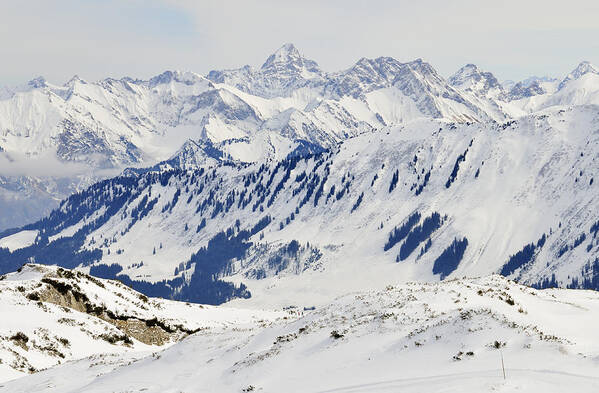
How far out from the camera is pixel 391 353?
3494 centimetres

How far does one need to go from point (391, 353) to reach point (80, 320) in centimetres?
5115

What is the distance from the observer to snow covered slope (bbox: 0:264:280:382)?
203ft

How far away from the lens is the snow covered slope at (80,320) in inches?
2437

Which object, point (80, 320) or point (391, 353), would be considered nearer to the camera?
point (391, 353)

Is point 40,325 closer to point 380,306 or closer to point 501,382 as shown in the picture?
point 380,306

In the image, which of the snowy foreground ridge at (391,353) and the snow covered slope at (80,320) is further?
the snow covered slope at (80,320)

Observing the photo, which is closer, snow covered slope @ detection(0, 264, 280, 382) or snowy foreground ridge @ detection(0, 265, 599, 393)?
snowy foreground ridge @ detection(0, 265, 599, 393)

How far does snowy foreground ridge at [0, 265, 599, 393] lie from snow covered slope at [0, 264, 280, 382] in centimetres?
336

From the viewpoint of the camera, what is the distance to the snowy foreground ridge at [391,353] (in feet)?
97.2

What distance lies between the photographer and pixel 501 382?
27.5 m

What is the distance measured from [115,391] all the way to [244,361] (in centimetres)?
873

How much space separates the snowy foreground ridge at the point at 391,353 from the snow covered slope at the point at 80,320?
132 inches

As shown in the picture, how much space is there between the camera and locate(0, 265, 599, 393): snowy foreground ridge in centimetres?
2964

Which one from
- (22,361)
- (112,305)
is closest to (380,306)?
(22,361)
